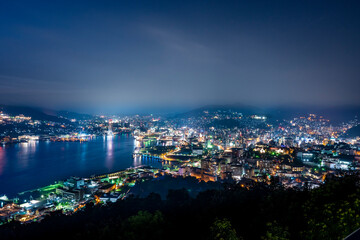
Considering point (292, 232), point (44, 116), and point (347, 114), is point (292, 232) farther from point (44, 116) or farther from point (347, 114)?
point (347, 114)

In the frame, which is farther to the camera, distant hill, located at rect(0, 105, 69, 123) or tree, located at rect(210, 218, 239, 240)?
distant hill, located at rect(0, 105, 69, 123)

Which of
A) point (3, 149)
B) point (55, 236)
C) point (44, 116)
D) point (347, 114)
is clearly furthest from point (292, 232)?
point (347, 114)

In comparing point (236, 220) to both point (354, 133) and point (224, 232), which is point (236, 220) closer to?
point (224, 232)

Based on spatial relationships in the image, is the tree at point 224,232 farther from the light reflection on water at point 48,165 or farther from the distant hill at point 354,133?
the distant hill at point 354,133

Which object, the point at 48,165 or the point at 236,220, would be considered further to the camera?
the point at 48,165

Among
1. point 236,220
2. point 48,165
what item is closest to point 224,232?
point 236,220

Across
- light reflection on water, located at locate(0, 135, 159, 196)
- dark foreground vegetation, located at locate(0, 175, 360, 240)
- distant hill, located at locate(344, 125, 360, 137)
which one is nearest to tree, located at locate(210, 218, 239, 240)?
dark foreground vegetation, located at locate(0, 175, 360, 240)

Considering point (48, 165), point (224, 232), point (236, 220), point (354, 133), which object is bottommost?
point (48, 165)

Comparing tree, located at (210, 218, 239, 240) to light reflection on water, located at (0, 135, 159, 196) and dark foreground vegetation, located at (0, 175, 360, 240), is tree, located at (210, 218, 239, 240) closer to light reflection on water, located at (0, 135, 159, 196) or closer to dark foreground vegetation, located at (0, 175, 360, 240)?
dark foreground vegetation, located at (0, 175, 360, 240)
